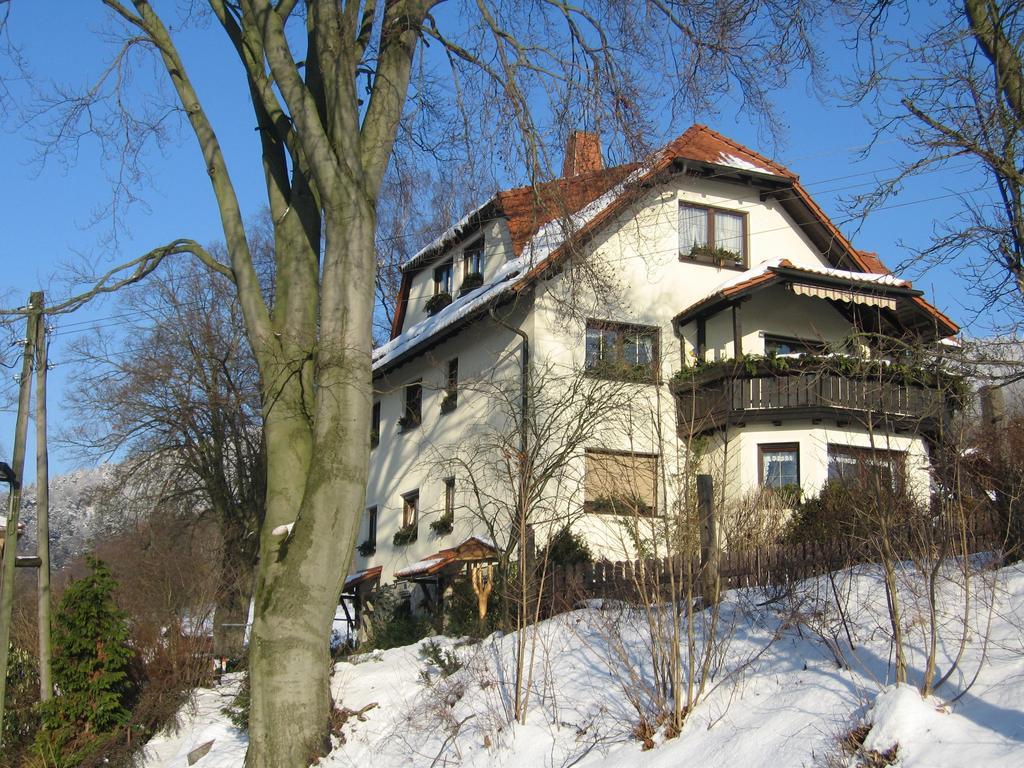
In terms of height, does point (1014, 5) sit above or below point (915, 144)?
above

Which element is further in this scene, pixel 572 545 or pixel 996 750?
pixel 572 545

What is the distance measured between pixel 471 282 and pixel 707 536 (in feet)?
49.1

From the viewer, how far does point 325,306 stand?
10359 mm

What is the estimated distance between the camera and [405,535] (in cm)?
2617

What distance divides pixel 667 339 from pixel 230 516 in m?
13.3

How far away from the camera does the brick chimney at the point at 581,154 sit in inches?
474

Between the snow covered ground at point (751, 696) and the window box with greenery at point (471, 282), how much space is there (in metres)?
13.3

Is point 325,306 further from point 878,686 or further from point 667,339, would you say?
point 667,339

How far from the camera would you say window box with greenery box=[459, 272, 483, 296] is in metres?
25.8

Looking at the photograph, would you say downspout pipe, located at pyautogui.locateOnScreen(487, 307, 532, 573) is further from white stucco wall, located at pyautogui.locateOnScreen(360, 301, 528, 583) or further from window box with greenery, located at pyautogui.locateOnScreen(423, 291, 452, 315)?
window box with greenery, located at pyautogui.locateOnScreen(423, 291, 452, 315)

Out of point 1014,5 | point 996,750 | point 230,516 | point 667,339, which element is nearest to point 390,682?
point 996,750

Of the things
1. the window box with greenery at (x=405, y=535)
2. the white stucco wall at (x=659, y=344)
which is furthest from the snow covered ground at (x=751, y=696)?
the window box with greenery at (x=405, y=535)

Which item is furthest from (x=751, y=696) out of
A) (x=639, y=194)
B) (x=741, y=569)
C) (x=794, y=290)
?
(x=794, y=290)

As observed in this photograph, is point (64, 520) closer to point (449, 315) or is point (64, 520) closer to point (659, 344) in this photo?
point (449, 315)
